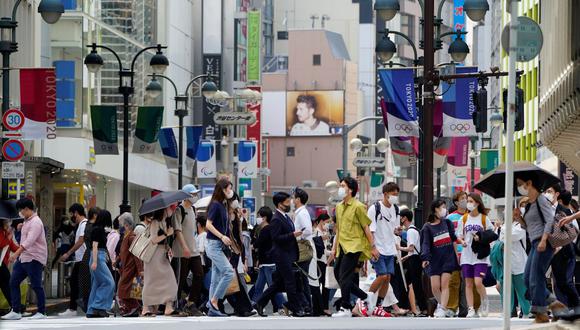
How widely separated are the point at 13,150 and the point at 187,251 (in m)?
6.65

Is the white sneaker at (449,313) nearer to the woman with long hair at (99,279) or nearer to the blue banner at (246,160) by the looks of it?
the woman with long hair at (99,279)

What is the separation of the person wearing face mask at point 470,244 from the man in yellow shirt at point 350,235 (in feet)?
5.19

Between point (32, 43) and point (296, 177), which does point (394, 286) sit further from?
point (296, 177)

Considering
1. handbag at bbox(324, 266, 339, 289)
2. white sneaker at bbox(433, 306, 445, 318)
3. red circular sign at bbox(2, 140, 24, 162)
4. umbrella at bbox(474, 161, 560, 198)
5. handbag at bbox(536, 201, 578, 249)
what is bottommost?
white sneaker at bbox(433, 306, 445, 318)

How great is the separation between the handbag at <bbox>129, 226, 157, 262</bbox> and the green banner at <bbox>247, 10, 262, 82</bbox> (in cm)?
7231

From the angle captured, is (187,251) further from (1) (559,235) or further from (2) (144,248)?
(1) (559,235)

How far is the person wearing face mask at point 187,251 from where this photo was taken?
80.3 feet

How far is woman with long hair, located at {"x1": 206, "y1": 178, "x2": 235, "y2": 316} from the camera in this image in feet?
77.3

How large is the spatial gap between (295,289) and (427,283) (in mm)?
3126

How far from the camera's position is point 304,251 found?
25.9 metres

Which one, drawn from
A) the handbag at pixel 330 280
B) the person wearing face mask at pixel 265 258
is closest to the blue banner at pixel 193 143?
the person wearing face mask at pixel 265 258

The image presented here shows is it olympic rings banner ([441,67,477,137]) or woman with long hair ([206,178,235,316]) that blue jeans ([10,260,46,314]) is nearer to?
woman with long hair ([206,178,235,316])

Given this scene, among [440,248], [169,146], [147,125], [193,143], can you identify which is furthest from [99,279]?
[193,143]

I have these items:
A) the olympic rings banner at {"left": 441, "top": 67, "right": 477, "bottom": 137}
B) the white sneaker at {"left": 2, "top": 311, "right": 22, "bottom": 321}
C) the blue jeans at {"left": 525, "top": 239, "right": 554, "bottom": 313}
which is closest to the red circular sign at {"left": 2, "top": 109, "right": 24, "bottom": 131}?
the white sneaker at {"left": 2, "top": 311, "right": 22, "bottom": 321}
